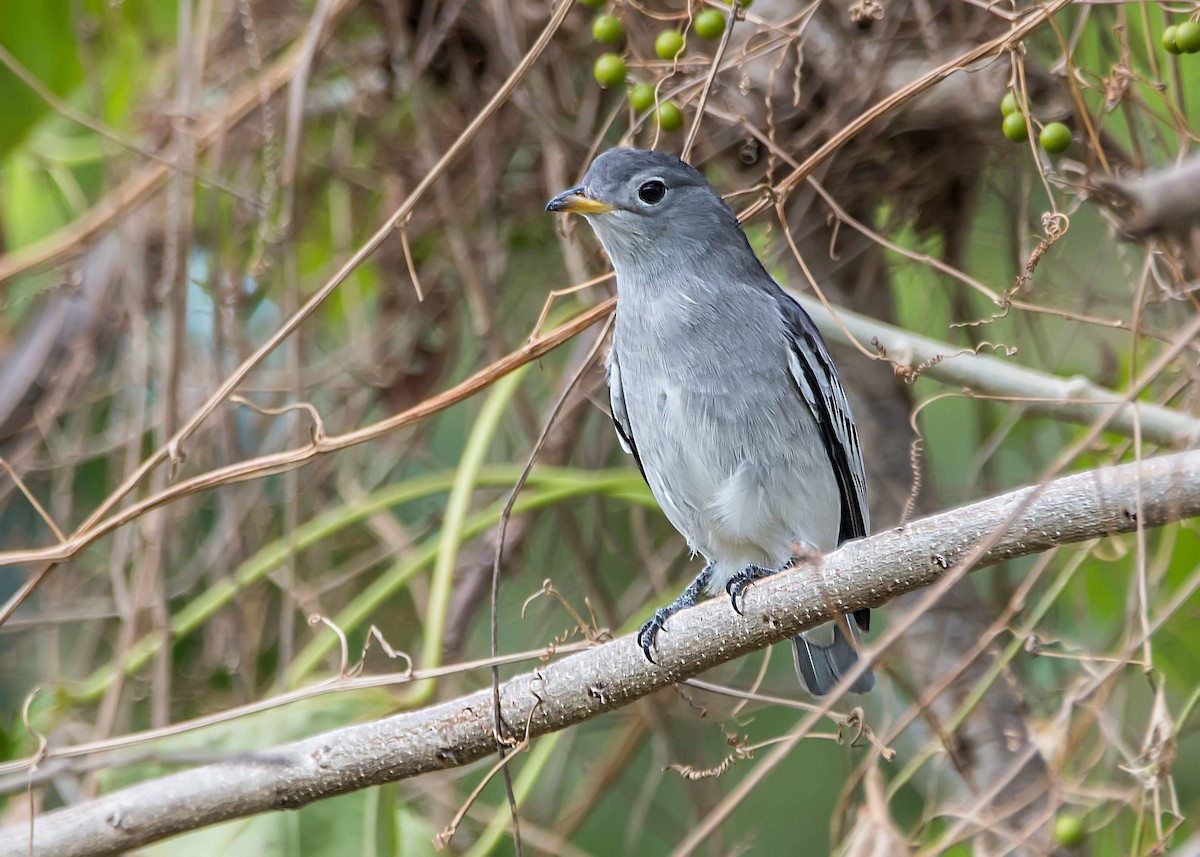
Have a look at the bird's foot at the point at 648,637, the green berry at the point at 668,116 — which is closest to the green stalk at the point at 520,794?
the bird's foot at the point at 648,637

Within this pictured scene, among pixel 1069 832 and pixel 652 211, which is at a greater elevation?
pixel 652 211

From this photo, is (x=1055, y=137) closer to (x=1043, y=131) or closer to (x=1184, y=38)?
(x=1043, y=131)

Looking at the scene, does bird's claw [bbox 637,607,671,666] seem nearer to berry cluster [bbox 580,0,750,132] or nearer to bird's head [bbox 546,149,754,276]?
bird's head [bbox 546,149,754,276]

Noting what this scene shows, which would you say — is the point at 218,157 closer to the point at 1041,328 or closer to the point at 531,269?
the point at 531,269

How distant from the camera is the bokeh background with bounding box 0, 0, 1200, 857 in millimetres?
2934

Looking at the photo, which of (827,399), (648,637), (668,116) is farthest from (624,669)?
(668,116)

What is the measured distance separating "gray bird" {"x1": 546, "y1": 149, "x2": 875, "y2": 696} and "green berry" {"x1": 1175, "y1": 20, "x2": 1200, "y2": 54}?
103cm

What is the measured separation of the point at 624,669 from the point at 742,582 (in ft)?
1.46

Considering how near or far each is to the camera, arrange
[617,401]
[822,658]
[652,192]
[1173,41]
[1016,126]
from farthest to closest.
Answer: [822,658] → [617,401] → [652,192] → [1016,126] → [1173,41]

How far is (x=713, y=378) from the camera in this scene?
9.80 ft

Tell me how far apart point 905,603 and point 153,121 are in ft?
9.18

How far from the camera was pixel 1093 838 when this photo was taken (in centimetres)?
321

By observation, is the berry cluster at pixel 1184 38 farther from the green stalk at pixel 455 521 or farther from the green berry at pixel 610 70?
the green stalk at pixel 455 521

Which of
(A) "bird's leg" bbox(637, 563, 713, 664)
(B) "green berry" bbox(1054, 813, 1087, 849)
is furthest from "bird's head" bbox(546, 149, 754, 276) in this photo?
(B) "green berry" bbox(1054, 813, 1087, 849)
